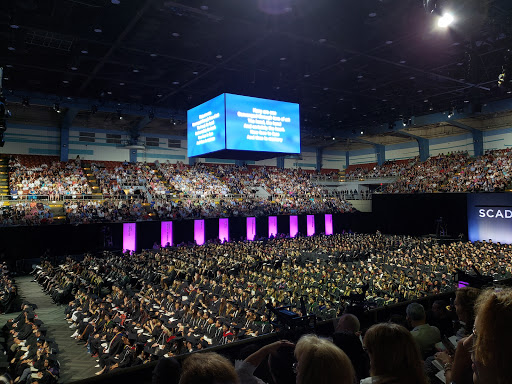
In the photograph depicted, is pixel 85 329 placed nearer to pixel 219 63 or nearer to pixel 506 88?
pixel 219 63

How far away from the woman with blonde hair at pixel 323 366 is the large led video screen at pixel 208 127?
47.0 feet

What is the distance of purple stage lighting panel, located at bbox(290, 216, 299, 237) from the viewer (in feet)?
101

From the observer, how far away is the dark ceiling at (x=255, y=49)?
39.3 feet

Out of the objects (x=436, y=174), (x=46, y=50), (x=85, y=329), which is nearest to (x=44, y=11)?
(x=46, y=50)

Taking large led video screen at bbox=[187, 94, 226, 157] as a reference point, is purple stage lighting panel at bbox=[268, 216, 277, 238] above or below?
below

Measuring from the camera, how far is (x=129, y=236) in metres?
23.3

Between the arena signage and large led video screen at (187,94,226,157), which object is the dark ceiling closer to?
large led video screen at (187,94,226,157)

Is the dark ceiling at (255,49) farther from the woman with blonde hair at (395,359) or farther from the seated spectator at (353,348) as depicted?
the woman with blonde hair at (395,359)

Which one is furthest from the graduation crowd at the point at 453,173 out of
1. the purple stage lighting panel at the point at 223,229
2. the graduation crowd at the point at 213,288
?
the purple stage lighting panel at the point at 223,229

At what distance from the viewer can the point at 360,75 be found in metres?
19.3

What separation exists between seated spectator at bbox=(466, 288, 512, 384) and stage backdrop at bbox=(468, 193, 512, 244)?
2762 cm

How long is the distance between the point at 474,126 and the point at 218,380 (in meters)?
36.5

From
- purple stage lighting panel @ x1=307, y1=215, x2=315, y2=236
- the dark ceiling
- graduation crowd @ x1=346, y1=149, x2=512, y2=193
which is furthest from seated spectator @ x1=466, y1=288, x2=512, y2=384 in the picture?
purple stage lighting panel @ x1=307, y1=215, x2=315, y2=236

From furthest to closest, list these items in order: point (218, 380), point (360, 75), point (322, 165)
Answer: point (322, 165) → point (360, 75) → point (218, 380)
